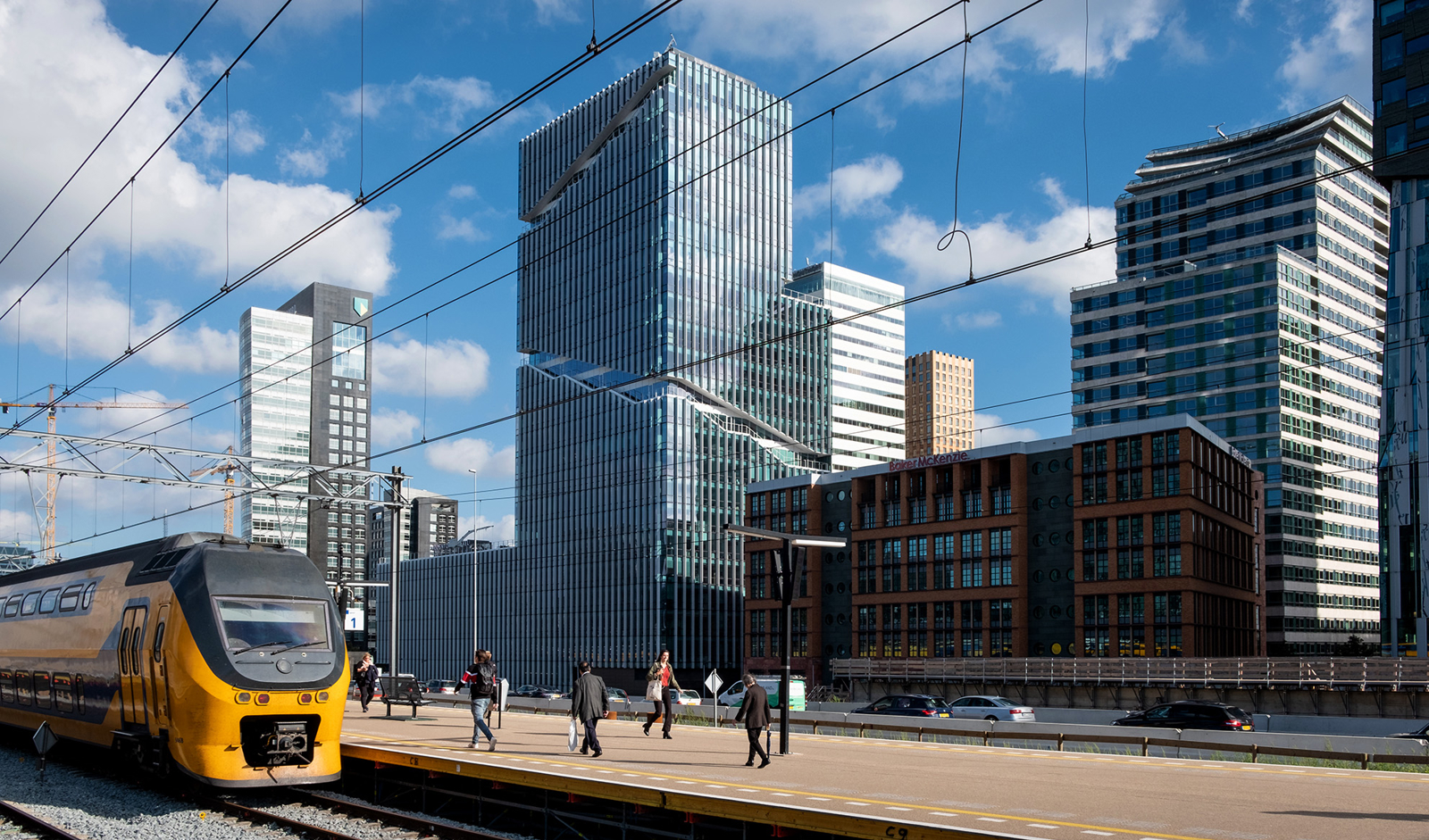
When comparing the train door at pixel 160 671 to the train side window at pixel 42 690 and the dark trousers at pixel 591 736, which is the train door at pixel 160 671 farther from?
the dark trousers at pixel 591 736

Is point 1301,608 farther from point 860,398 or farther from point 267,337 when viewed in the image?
point 267,337

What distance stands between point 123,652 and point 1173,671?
49998mm

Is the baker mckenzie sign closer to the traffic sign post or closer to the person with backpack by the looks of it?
the person with backpack

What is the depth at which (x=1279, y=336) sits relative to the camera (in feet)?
371

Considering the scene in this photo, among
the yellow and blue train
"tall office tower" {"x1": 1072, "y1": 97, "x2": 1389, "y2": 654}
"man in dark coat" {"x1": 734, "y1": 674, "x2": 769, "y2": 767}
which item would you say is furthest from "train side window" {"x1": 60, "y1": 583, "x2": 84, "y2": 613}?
"tall office tower" {"x1": 1072, "y1": 97, "x2": 1389, "y2": 654}

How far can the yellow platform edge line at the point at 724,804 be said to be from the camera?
12969 mm

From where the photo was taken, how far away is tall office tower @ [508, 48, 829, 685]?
12669cm

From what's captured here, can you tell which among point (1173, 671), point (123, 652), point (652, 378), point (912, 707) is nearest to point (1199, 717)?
point (912, 707)

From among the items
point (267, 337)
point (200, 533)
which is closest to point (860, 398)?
point (267, 337)

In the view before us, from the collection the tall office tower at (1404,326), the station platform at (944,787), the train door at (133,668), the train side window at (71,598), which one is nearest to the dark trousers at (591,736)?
the station platform at (944,787)

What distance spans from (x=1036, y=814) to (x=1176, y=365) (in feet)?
375

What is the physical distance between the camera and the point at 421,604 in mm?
167125

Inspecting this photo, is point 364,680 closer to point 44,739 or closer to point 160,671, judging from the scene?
point 44,739

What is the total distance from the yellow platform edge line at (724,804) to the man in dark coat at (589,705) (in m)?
1.05
